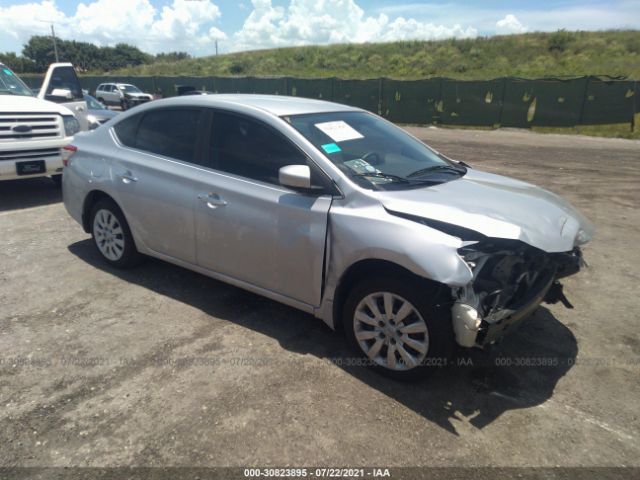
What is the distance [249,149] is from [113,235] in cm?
188

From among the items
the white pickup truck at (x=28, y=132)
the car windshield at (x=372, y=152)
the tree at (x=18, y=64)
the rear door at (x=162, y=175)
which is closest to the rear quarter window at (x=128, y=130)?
the rear door at (x=162, y=175)

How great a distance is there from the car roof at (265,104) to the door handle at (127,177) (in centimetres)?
Result: 72

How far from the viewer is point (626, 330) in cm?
376

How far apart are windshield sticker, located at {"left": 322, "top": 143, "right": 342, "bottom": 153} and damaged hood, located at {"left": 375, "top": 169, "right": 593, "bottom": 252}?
0.51 m

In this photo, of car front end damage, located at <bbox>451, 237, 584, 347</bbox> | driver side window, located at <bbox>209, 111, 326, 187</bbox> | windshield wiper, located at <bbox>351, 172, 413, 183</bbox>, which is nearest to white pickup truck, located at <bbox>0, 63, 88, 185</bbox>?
driver side window, located at <bbox>209, 111, 326, 187</bbox>

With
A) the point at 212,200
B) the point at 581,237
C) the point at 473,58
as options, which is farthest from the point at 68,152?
the point at 473,58

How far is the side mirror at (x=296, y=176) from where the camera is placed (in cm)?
306

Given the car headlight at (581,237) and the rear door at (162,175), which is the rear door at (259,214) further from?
the car headlight at (581,237)

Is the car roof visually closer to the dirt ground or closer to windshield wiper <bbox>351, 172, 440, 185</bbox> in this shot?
windshield wiper <bbox>351, 172, 440, 185</bbox>

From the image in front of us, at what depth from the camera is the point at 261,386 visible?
2959 millimetres

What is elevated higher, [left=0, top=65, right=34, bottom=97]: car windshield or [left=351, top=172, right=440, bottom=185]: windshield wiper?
[left=0, top=65, right=34, bottom=97]: car windshield

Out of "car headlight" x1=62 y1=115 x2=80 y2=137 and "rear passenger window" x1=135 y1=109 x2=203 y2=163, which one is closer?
"rear passenger window" x1=135 y1=109 x2=203 y2=163

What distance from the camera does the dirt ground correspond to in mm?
2473

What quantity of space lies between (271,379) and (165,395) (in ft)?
2.15
